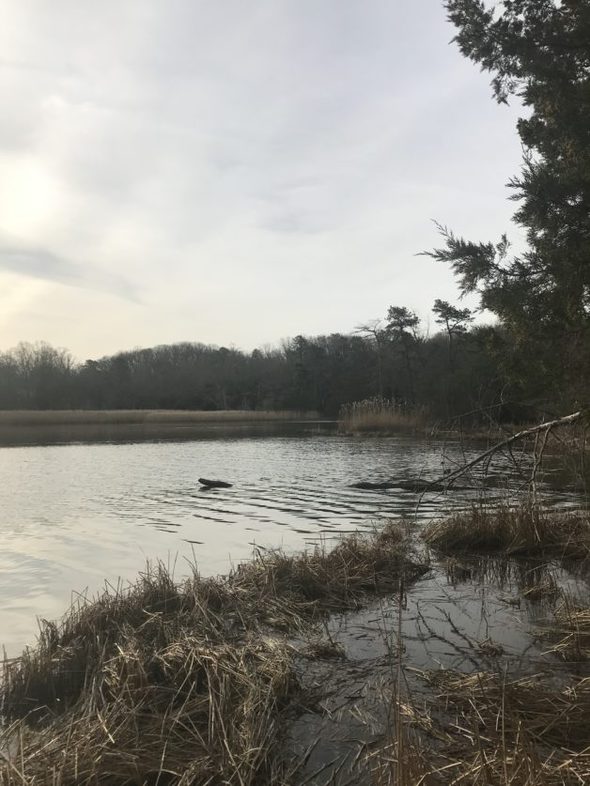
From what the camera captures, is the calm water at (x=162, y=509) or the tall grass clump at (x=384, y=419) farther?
the tall grass clump at (x=384, y=419)

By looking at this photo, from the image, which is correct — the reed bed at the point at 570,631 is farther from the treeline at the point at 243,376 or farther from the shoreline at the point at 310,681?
the treeline at the point at 243,376

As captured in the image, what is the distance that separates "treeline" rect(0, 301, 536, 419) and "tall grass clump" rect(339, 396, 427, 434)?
11.4 metres

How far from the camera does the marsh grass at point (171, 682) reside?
307cm

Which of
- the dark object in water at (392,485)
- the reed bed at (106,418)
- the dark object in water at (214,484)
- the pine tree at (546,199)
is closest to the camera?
the pine tree at (546,199)

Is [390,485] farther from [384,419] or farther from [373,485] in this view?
[384,419]

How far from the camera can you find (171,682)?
13.4ft

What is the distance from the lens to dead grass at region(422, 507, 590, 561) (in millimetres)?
8047

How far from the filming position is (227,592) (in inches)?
241

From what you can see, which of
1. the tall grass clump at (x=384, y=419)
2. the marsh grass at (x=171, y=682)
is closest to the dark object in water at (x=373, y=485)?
the marsh grass at (x=171, y=682)

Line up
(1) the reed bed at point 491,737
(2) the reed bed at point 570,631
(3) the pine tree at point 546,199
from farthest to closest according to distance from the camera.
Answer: (3) the pine tree at point 546,199
(2) the reed bed at point 570,631
(1) the reed bed at point 491,737

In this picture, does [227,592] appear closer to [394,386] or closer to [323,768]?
[323,768]

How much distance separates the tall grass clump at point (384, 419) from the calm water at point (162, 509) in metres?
8.60

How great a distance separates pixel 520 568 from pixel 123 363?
8774 cm

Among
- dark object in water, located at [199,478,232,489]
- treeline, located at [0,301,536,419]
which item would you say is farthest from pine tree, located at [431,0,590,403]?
treeline, located at [0,301,536,419]
